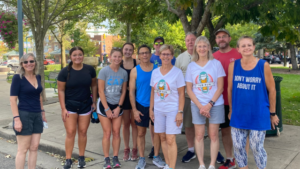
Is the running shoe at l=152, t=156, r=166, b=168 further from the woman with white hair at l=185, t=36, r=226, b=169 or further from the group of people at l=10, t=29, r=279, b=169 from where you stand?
the woman with white hair at l=185, t=36, r=226, b=169

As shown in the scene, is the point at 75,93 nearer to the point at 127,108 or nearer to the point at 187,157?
the point at 127,108

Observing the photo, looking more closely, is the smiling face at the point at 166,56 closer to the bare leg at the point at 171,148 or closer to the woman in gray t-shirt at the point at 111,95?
the woman in gray t-shirt at the point at 111,95

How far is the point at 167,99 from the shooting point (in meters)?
3.86

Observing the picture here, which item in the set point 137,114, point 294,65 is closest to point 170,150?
point 137,114

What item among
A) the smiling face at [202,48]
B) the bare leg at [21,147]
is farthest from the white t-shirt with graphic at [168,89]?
the bare leg at [21,147]

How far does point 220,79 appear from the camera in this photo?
378cm

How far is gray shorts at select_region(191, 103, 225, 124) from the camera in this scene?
382 cm

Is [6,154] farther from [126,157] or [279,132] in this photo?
[279,132]

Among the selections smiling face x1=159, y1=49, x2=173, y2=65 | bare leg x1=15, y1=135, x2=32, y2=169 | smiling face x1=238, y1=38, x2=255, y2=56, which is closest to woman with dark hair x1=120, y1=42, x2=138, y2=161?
smiling face x1=159, y1=49, x2=173, y2=65

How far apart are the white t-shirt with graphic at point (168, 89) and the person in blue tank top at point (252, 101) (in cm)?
74

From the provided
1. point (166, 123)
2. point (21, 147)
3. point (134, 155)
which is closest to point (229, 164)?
point (166, 123)

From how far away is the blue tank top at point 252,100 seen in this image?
3354mm

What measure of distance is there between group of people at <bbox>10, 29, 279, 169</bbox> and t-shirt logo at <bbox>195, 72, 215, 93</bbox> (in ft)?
0.04

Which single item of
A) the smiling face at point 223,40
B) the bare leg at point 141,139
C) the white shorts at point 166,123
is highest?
the smiling face at point 223,40
